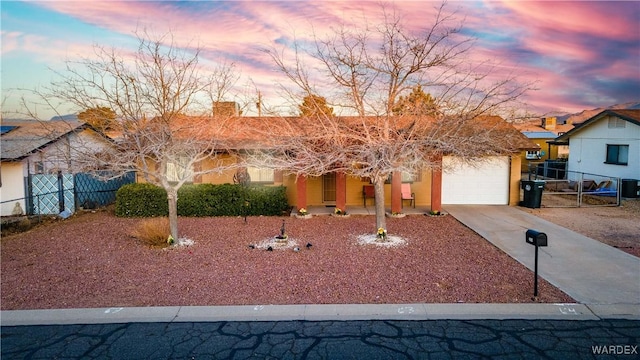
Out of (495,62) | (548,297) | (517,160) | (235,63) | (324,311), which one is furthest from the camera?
(517,160)

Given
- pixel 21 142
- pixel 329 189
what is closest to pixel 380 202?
pixel 329 189

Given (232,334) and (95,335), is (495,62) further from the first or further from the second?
(95,335)

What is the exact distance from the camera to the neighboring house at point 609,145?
19000 mm

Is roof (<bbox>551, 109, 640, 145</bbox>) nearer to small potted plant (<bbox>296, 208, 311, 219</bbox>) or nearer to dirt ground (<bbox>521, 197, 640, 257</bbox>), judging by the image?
dirt ground (<bbox>521, 197, 640, 257</bbox>)

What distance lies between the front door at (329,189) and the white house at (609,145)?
12214mm

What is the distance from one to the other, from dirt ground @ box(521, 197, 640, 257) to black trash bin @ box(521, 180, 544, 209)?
31 centimetres

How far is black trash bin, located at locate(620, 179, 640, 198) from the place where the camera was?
57.8 ft

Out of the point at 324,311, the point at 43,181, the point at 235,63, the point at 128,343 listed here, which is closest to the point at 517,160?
the point at 235,63

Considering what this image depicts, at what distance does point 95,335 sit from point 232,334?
1924 mm

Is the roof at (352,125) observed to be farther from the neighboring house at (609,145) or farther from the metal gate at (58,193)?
the neighboring house at (609,145)

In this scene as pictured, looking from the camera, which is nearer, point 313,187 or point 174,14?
point 174,14

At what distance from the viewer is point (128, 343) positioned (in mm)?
5297

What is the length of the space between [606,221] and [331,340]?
1227 cm

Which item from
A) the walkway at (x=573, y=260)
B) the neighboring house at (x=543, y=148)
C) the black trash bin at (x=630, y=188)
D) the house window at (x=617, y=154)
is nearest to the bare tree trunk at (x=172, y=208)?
the walkway at (x=573, y=260)
